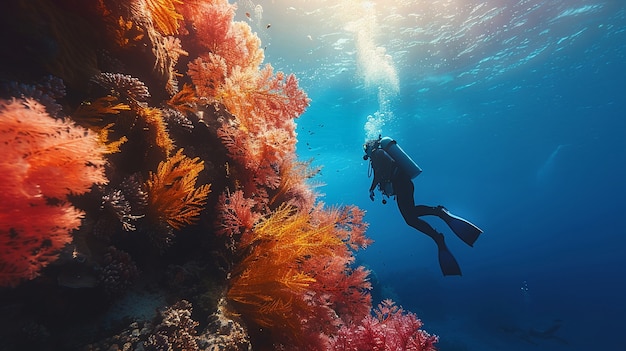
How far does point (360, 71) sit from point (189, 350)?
2404 centimetres

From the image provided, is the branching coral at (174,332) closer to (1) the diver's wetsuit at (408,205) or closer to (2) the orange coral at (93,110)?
(2) the orange coral at (93,110)

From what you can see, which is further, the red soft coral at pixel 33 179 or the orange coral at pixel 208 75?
the orange coral at pixel 208 75

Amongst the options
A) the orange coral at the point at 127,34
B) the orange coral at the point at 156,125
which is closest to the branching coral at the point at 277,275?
the orange coral at the point at 156,125

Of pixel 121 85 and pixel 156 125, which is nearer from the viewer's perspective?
pixel 121 85

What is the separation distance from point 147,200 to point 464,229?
7.31 meters

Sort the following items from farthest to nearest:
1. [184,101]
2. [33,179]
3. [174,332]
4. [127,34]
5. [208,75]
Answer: [208,75]
[184,101]
[127,34]
[174,332]
[33,179]

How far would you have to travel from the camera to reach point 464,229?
7.72 metres

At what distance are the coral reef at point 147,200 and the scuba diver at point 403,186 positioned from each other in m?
3.33

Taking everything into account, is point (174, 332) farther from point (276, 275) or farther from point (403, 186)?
point (403, 186)

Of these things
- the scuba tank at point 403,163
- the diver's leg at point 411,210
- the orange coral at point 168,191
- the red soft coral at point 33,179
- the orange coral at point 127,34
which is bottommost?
the red soft coral at point 33,179

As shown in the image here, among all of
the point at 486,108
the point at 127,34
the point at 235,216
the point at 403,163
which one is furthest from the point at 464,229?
the point at 486,108

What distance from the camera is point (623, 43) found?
23.6 metres

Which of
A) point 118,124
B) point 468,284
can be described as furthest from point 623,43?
point 118,124

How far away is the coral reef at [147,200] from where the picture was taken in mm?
1881
